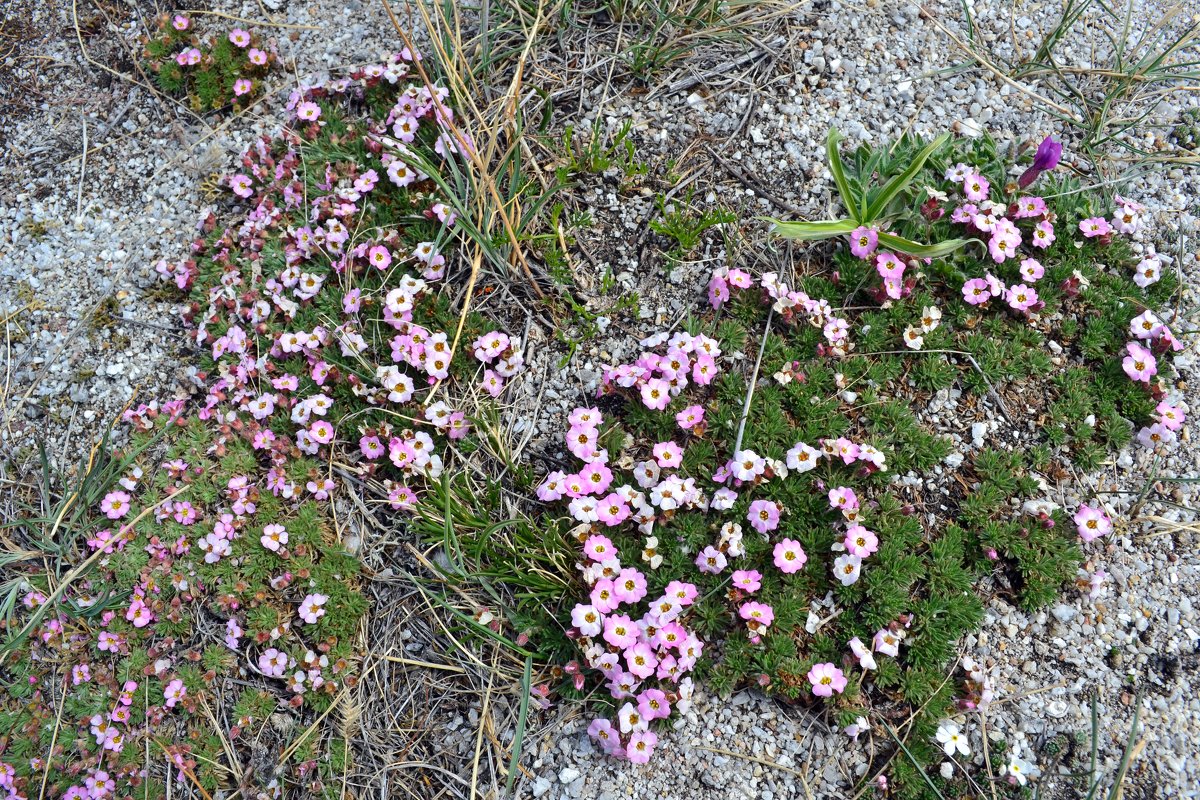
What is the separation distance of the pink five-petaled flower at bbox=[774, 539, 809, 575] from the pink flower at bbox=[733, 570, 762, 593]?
0.11 m

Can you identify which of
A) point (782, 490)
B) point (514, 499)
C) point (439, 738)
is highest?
point (782, 490)

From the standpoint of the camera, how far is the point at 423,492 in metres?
4.05

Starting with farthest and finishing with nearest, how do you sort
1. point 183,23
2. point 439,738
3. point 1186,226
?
1. point 183,23
2. point 1186,226
3. point 439,738

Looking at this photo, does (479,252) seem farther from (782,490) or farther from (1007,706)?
(1007,706)

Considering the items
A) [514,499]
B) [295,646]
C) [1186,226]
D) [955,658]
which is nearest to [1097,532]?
[955,658]

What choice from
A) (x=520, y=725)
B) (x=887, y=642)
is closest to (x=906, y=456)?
(x=887, y=642)

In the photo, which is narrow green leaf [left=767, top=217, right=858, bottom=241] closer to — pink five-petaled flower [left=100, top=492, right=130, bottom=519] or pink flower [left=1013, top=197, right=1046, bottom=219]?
pink flower [left=1013, top=197, right=1046, bottom=219]

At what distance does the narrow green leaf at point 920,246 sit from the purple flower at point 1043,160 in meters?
0.54

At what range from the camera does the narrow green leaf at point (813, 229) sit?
13.3 feet

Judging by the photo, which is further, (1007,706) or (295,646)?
(295,646)

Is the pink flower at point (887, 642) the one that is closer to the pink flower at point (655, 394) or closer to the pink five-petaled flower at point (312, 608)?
the pink flower at point (655, 394)

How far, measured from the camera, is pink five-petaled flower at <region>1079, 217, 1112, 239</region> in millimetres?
4219

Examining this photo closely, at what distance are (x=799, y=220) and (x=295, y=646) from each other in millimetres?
3429

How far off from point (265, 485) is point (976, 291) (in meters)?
3.88
